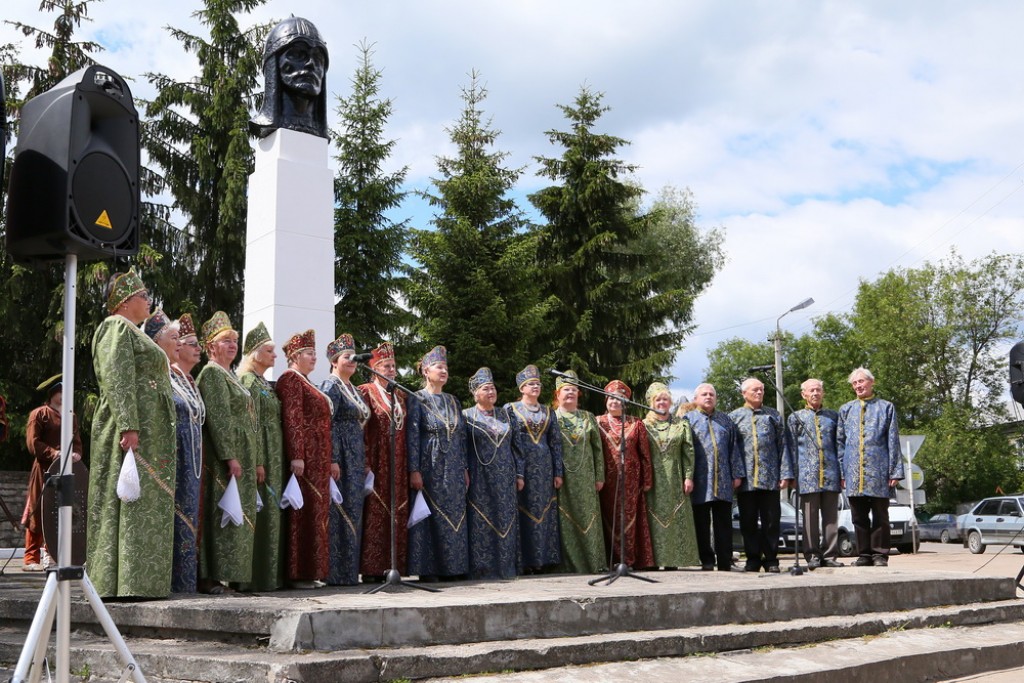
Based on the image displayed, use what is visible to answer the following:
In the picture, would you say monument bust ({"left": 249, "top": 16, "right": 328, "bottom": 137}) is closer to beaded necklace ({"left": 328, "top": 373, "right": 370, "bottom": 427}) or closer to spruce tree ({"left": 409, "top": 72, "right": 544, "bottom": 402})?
beaded necklace ({"left": 328, "top": 373, "right": 370, "bottom": 427})

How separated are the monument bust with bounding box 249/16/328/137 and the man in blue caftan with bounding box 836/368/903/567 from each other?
6.36 m

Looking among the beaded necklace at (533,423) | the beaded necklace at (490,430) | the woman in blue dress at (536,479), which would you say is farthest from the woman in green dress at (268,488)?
the beaded necklace at (533,423)

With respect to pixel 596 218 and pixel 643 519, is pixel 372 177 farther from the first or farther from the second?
pixel 643 519

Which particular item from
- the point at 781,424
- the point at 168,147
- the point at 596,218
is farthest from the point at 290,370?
the point at 596,218

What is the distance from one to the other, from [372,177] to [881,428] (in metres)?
16.2

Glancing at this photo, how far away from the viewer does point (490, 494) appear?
8.10 metres

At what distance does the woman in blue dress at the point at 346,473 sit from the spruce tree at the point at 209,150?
13878 millimetres

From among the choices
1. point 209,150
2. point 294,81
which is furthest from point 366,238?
point 294,81

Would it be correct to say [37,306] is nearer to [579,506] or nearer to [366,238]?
[366,238]

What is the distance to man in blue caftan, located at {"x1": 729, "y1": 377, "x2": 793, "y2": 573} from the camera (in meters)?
9.03

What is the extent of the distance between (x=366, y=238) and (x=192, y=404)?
16.0 meters

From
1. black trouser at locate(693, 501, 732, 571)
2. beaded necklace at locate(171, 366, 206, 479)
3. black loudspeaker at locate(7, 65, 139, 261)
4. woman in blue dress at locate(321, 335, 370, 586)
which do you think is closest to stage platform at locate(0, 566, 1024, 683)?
woman in blue dress at locate(321, 335, 370, 586)

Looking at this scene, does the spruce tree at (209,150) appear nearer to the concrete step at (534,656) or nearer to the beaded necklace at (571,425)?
the beaded necklace at (571,425)

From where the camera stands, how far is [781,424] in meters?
9.29
